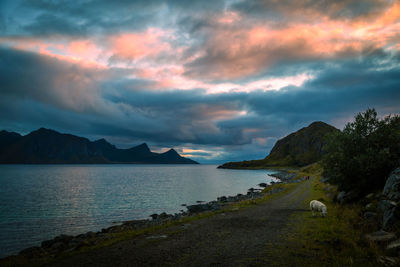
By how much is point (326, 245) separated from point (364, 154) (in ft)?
52.1

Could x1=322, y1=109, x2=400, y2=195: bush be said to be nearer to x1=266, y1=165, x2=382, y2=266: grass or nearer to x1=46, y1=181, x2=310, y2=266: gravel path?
x1=266, y1=165, x2=382, y2=266: grass

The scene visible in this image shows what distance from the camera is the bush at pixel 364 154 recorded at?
2473 centimetres

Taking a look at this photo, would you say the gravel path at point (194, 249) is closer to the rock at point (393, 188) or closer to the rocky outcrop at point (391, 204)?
the rocky outcrop at point (391, 204)

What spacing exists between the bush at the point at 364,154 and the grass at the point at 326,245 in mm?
5448

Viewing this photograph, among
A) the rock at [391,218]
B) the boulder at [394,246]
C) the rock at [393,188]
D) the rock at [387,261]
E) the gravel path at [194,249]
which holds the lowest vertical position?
the gravel path at [194,249]

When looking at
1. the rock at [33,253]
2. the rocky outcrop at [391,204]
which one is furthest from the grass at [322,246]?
the rock at [33,253]

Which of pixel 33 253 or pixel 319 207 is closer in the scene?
pixel 33 253

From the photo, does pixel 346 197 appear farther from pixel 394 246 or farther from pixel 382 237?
pixel 394 246

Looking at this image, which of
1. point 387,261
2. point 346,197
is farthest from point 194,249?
point 346,197

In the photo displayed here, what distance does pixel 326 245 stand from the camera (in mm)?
15094

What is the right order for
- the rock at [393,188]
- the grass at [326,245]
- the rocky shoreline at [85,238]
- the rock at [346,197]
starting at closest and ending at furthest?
the grass at [326,245], the rock at [393,188], the rocky shoreline at [85,238], the rock at [346,197]

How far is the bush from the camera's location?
24725 mm

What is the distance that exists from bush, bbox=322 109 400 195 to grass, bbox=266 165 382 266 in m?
5.45

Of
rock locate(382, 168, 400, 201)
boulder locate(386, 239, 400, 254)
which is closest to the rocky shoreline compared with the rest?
boulder locate(386, 239, 400, 254)
